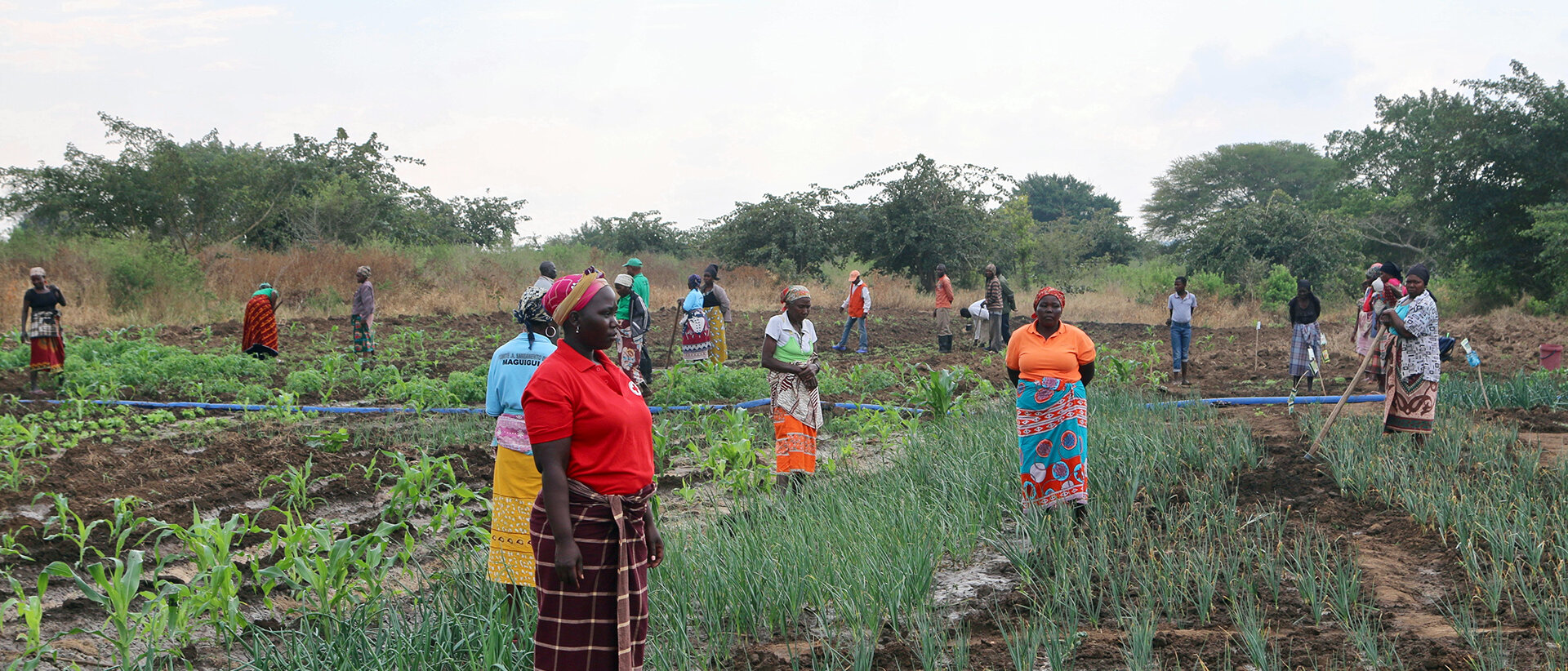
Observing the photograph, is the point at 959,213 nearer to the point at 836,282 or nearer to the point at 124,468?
the point at 836,282

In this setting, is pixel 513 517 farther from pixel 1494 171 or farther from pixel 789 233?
pixel 789 233

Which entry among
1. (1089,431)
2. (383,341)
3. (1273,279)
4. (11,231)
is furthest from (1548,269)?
(11,231)

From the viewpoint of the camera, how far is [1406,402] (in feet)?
22.7

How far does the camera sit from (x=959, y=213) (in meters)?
30.4

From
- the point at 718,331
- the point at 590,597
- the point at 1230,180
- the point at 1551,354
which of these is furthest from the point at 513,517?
the point at 1230,180

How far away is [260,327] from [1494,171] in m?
23.1

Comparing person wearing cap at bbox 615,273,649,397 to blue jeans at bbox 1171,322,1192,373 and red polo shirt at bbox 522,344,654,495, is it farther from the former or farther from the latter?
blue jeans at bbox 1171,322,1192,373

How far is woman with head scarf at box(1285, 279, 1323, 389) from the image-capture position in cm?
1105

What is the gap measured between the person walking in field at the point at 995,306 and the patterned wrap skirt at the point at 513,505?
12.4 meters

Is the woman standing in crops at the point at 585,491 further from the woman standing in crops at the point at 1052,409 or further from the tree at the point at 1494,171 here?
the tree at the point at 1494,171

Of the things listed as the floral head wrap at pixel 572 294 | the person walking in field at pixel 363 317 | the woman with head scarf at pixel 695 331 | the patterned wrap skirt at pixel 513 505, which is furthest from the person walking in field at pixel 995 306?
the floral head wrap at pixel 572 294

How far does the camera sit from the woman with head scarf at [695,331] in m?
11.9

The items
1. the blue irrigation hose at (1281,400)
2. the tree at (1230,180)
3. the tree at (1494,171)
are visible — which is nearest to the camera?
the blue irrigation hose at (1281,400)

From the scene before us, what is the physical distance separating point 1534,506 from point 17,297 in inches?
881
